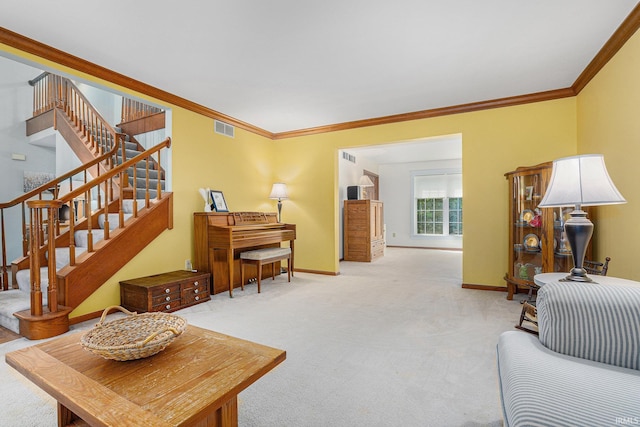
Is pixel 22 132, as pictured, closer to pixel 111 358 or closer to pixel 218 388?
pixel 111 358

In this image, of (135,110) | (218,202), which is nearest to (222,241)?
(218,202)

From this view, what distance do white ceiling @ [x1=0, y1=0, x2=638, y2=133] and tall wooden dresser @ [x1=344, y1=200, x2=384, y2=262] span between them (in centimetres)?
330

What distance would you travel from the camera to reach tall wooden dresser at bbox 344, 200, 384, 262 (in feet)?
22.0

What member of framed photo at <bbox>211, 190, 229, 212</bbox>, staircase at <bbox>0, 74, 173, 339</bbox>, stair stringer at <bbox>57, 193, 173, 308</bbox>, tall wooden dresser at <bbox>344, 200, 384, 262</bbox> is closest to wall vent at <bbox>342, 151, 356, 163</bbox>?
tall wooden dresser at <bbox>344, 200, 384, 262</bbox>

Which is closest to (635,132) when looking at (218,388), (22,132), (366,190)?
(218,388)

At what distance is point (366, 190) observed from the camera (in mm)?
8195

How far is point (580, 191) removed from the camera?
1.80 metres

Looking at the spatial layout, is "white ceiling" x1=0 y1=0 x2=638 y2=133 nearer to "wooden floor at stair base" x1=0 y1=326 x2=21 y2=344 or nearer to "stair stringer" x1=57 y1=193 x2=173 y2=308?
"stair stringer" x1=57 y1=193 x2=173 y2=308

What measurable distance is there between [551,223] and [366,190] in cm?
514

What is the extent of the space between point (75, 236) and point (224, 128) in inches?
90.6

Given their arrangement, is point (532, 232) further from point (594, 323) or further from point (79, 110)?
point (79, 110)

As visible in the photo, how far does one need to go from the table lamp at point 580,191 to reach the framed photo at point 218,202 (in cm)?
359

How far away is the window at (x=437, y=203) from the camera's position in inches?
342

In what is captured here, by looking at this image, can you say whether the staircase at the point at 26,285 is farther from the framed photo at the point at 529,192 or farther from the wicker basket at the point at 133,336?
the framed photo at the point at 529,192
